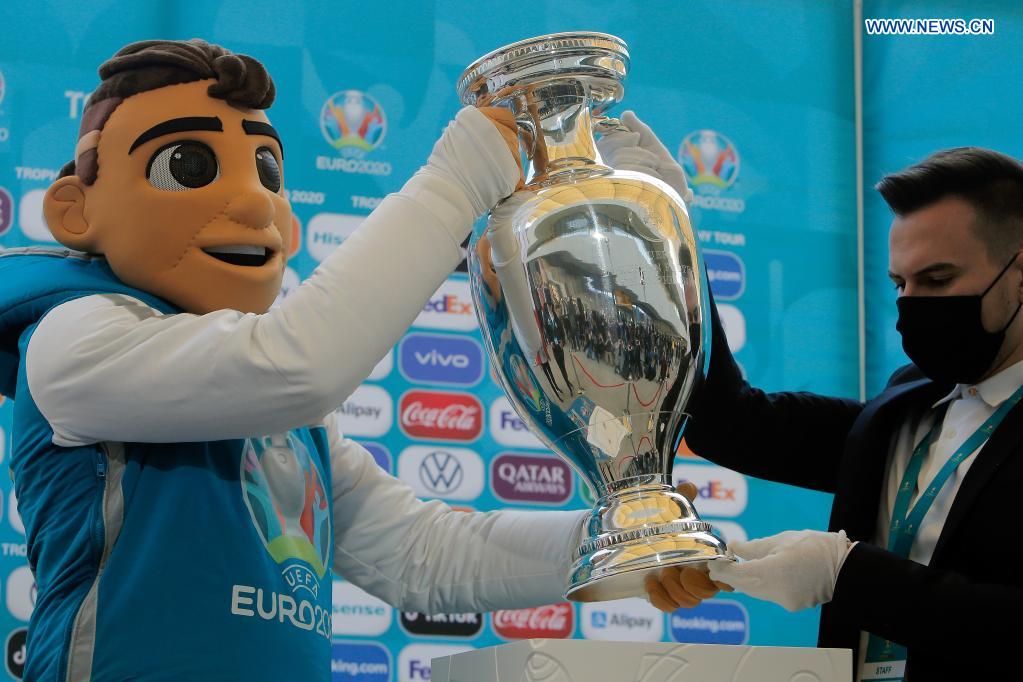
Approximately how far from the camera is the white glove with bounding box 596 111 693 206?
1721 millimetres

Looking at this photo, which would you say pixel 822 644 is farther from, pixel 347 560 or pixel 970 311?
pixel 347 560

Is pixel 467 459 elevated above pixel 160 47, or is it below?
below

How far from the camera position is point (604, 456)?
4.57ft

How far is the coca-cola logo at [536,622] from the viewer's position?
2.83 metres

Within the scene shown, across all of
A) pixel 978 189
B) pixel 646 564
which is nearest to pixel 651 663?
pixel 646 564

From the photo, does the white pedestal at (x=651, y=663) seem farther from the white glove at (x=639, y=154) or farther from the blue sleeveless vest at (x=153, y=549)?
the white glove at (x=639, y=154)

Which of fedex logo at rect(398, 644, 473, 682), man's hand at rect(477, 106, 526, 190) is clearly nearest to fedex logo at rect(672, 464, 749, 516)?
fedex logo at rect(398, 644, 473, 682)

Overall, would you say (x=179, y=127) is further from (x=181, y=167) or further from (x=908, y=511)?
(x=908, y=511)

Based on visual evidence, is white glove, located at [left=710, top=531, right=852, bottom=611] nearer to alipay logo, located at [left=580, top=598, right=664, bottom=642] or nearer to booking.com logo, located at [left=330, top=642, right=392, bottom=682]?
alipay logo, located at [left=580, top=598, right=664, bottom=642]

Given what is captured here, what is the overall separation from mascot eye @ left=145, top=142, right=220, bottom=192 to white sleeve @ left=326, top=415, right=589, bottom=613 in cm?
45

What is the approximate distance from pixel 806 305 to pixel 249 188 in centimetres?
188

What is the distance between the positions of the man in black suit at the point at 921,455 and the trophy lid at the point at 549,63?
262 mm

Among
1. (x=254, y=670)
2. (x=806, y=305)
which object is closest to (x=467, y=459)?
(x=806, y=305)

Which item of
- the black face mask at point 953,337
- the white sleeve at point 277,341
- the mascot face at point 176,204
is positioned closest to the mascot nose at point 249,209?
the mascot face at point 176,204
